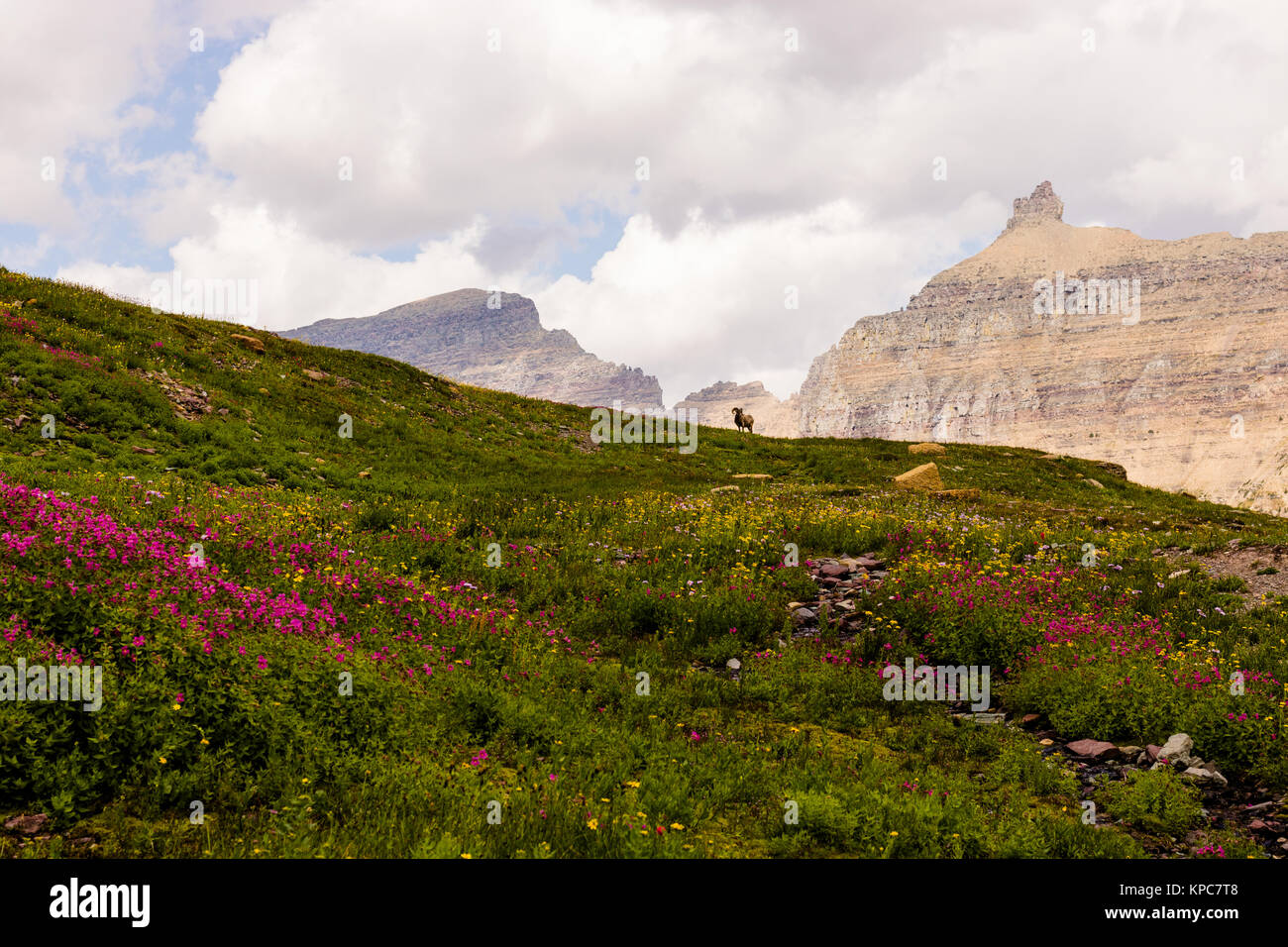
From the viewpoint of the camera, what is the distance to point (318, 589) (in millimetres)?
10469

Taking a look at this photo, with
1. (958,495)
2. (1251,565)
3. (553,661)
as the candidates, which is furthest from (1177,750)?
(958,495)

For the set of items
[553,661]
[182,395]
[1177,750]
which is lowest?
[1177,750]

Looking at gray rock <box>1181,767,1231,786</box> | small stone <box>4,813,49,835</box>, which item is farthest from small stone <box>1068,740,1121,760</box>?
small stone <box>4,813,49,835</box>

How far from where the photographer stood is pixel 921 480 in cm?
2784

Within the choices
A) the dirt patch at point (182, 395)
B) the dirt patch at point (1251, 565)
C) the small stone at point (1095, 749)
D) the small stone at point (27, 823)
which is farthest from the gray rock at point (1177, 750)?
the dirt patch at point (182, 395)

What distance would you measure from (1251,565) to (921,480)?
1345 centimetres

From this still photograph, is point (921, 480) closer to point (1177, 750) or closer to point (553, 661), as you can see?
point (1177, 750)

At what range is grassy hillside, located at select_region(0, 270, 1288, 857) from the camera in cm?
621

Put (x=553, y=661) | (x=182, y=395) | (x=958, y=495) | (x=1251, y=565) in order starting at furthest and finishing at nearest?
(x=958, y=495) → (x=182, y=395) → (x=1251, y=565) → (x=553, y=661)

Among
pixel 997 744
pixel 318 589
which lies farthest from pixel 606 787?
pixel 318 589

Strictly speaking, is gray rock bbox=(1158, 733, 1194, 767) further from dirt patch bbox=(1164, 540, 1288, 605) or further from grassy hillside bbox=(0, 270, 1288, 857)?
dirt patch bbox=(1164, 540, 1288, 605)

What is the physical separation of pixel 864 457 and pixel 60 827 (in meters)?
35.4
